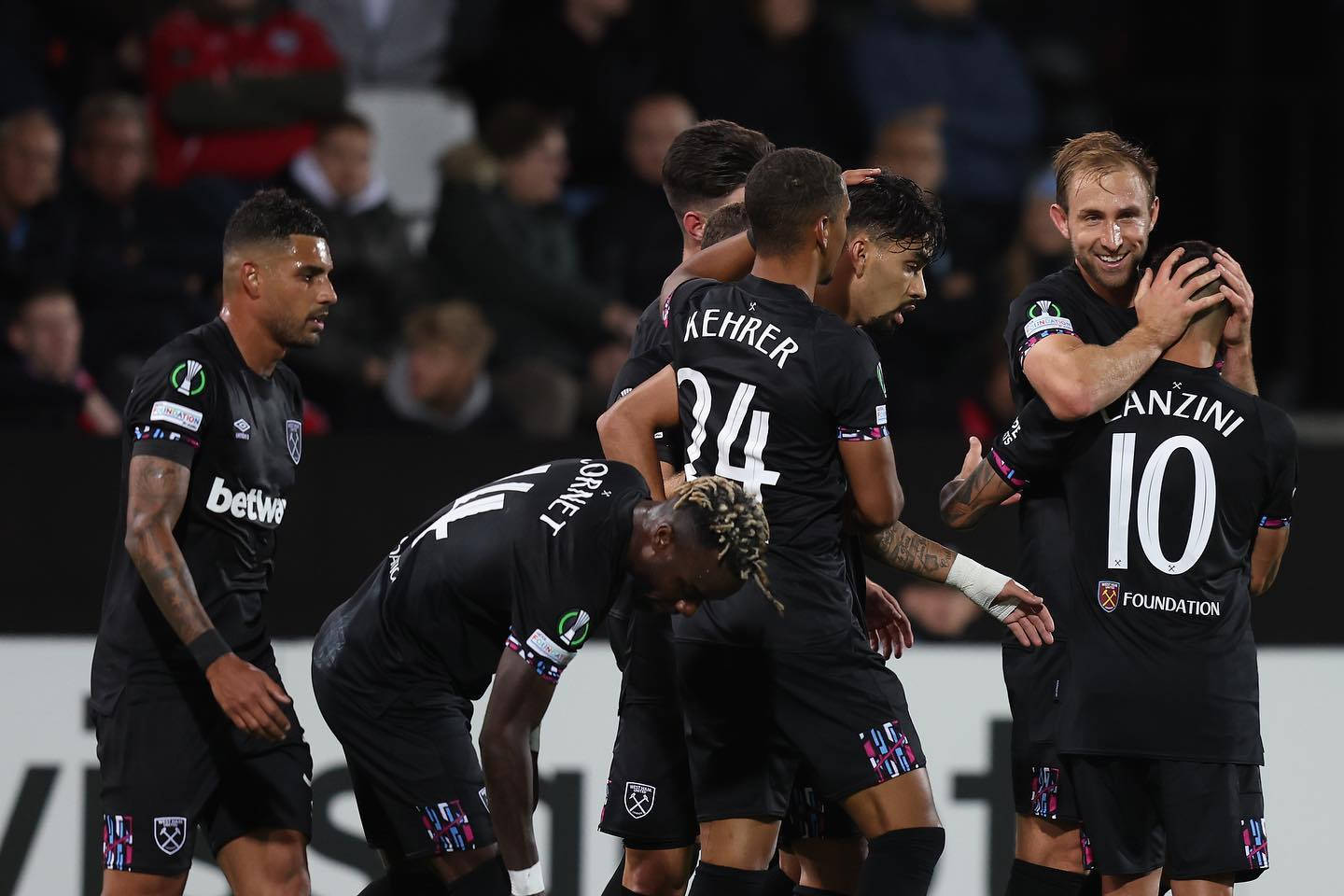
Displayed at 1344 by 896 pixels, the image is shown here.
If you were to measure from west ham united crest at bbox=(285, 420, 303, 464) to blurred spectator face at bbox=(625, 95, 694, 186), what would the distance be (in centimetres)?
379

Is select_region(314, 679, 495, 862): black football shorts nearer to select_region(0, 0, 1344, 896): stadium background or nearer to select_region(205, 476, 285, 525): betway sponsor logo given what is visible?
select_region(205, 476, 285, 525): betway sponsor logo

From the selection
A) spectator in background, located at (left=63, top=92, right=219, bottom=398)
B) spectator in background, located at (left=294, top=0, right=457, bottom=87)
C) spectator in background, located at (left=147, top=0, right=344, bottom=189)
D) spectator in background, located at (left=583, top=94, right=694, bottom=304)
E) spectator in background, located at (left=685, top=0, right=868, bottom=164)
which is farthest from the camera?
spectator in background, located at (left=685, top=0, right=868, bottom=164)

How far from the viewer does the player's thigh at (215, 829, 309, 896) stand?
16.8 ft

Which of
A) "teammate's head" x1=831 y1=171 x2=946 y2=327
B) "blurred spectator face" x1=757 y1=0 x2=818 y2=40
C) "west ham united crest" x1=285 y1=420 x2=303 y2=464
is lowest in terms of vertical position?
"west ham united crest" x1=285 y1=420 x2=303 y2=464

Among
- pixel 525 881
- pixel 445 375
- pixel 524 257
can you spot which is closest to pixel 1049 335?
pixel 525 881

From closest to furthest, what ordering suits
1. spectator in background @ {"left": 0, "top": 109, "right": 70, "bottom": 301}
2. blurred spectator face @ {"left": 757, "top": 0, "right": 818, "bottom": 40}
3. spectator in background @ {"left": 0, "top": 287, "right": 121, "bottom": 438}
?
spectator in background @ {"left": 0, "top": 287, "right": 121, "bottom": 438} → spectator in background @ {"left": 0, "top": 109, "right": 70, "bottom": 301} → blurred spectator face @ {"left": 757, "top": 0, "right": 818, "bottom": 40}

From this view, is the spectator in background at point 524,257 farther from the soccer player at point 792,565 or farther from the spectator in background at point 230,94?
the soccer player at point 792,565

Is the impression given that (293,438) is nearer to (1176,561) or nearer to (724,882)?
(724,882)

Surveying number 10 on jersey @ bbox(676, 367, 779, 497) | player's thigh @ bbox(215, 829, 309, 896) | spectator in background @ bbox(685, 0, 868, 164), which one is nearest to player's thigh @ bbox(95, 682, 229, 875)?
player's thigh @ bbox(215, 829, 309, 896)

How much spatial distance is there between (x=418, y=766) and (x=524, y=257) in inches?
166

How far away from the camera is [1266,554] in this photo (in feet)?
16.6

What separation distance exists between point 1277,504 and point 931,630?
2006mm

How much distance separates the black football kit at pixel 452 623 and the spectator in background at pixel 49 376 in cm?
277

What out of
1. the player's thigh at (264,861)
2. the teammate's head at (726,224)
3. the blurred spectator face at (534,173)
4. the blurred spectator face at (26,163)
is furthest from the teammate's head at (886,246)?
the blurred spectator face at (26,163)
